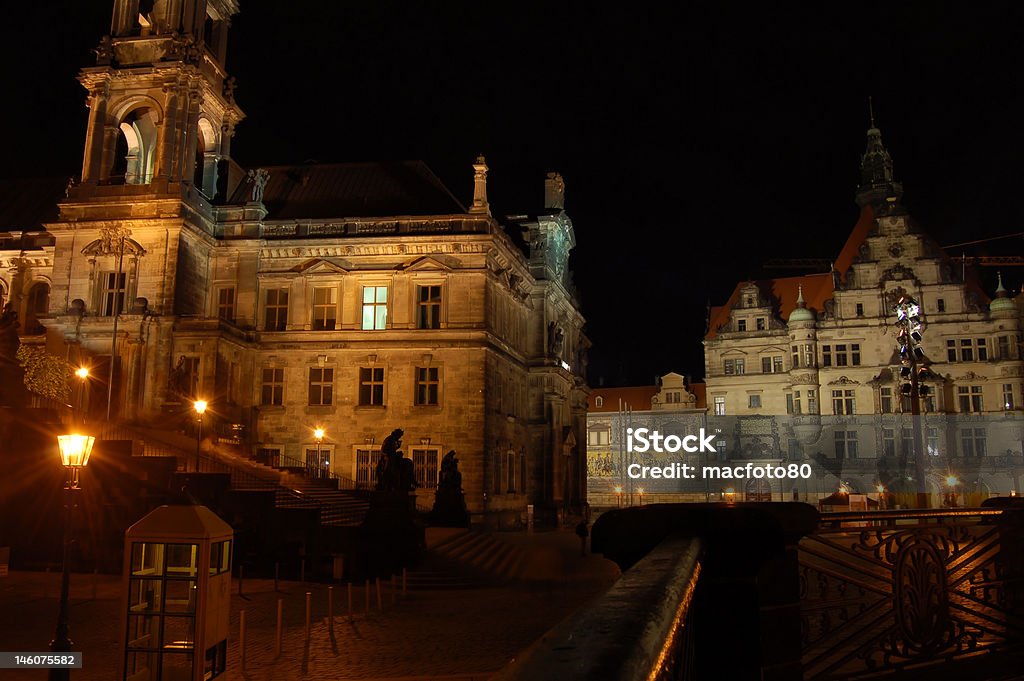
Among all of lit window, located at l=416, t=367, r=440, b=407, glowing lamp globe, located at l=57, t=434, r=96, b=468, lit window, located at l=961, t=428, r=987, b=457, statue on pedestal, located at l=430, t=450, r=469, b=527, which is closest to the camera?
glowing lamp globe, located at l=57, t=434, r=96, b=468

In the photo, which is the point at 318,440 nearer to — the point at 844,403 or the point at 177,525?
the point at 177,525

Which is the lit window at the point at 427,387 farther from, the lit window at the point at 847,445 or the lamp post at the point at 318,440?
the lit window at the point at 847,445

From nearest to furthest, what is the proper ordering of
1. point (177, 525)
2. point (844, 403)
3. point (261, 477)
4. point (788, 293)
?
point (177, 525), point (261, 477), point (844, 403), point (788, 293)

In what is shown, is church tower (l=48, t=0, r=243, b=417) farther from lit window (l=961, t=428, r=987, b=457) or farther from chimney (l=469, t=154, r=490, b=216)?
lit window (l=961, t=428, r=987, b=457)

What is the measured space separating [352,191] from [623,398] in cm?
4822

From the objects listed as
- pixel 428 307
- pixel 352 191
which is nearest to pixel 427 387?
pixel 428 307

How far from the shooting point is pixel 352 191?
43.2 metres

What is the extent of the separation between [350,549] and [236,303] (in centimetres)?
2075

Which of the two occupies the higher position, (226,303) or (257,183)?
(257,183)

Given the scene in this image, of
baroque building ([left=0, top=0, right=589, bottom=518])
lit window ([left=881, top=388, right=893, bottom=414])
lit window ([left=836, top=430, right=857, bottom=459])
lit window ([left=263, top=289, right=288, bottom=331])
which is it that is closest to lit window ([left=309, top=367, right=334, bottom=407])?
baroque building ([left=0, top=0, right=589, bottom=518])

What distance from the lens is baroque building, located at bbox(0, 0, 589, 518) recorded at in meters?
35.8

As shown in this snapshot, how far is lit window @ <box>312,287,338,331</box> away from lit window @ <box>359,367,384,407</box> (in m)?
2.78

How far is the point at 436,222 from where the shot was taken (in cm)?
3838

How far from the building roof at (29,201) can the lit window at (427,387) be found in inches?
909
